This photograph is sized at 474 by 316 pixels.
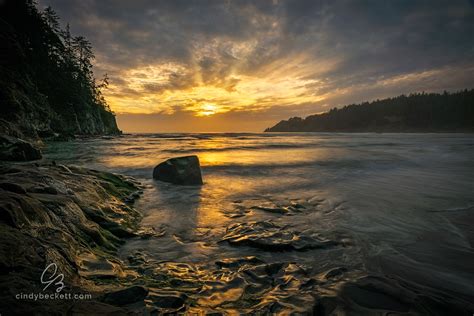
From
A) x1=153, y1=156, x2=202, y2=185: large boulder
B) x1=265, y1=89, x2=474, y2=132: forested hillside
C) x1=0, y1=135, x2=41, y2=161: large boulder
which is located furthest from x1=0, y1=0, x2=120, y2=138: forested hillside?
x1=265, y1=89, x2=474, y2=132: forested hillside

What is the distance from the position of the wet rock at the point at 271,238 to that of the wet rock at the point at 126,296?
59.7 inches

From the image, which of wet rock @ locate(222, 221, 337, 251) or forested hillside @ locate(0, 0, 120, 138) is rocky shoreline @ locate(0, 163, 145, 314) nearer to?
wet rock @ locate(222, 221, 337, 251)

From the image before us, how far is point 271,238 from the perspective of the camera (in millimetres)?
3305

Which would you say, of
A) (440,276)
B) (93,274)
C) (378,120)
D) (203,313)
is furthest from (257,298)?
(378,120)

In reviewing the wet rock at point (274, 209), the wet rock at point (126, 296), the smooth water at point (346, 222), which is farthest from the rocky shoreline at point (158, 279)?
the wet rock at point (274, 209)

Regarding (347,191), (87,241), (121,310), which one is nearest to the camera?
(121,310)

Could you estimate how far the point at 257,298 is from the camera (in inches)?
81.4

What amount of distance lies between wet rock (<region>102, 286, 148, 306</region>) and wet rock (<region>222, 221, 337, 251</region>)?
1515 millimetres

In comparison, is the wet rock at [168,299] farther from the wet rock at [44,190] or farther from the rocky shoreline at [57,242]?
the wet rock at [44,190]

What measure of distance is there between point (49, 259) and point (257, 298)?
1.72 meters

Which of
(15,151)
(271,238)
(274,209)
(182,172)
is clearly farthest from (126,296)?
(15,151)

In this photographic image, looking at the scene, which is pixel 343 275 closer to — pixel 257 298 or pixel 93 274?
pixel 257 298

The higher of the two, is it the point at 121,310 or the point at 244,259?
the point at 121,310
